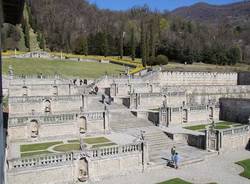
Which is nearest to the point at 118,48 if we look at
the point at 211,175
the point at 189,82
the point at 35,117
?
the point at 189,82

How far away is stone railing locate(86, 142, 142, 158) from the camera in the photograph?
66.9ft

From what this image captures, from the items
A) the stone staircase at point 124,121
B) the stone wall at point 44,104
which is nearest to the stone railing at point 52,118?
the stone staircase at point 124,121

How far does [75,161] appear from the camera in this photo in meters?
19.8

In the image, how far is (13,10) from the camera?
8203mm

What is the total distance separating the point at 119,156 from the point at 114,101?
55.1ft

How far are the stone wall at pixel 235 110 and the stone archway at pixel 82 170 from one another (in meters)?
22.1

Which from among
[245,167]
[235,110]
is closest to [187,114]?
[235,110]

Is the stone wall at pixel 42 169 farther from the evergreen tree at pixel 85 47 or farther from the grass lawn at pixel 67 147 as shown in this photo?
the evergreen tree at pixel 85 47

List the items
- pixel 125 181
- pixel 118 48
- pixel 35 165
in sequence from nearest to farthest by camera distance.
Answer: pixel 35 165 < pixel 125 181 < pixel 118 48

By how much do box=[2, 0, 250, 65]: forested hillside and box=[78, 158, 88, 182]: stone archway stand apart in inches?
1796

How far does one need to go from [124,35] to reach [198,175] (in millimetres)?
65027

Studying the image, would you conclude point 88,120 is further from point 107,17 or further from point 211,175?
point 107,17

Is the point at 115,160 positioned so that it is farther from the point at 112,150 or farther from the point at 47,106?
the point at 47,106

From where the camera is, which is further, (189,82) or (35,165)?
(189,82)
